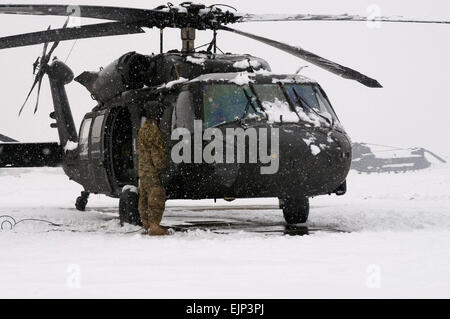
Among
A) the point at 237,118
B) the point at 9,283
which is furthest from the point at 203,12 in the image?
the point at 9,283

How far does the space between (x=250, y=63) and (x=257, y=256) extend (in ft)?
13.9

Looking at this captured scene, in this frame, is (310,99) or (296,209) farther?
(296,209)

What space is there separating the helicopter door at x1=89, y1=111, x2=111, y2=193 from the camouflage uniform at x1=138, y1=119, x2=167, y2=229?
1.99m

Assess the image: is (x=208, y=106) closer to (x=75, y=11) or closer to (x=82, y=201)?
(x=75, y=11)

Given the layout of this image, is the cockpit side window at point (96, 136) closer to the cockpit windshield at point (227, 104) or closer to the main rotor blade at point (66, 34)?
the main rotor blade at point (66, 34)

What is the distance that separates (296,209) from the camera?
10398 mm

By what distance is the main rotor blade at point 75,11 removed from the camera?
8047 millimetres

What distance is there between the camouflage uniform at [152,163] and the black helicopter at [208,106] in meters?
0.28

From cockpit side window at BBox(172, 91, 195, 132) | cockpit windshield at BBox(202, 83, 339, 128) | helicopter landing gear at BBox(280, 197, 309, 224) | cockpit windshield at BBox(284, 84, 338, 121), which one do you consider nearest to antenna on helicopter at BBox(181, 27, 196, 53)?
cockpit side window at BBox(172, 91, 195, 132)

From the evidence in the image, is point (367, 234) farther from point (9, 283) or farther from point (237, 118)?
point (9, 283)

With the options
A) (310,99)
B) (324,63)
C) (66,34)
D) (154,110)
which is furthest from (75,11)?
(324,63)

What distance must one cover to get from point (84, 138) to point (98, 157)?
3.92ft

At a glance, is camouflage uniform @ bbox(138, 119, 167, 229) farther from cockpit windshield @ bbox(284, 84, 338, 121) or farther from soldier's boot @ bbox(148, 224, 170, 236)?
cockpit windshield @ bbox(284, 84, 338, 121)

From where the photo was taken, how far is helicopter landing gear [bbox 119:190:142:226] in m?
9.73
